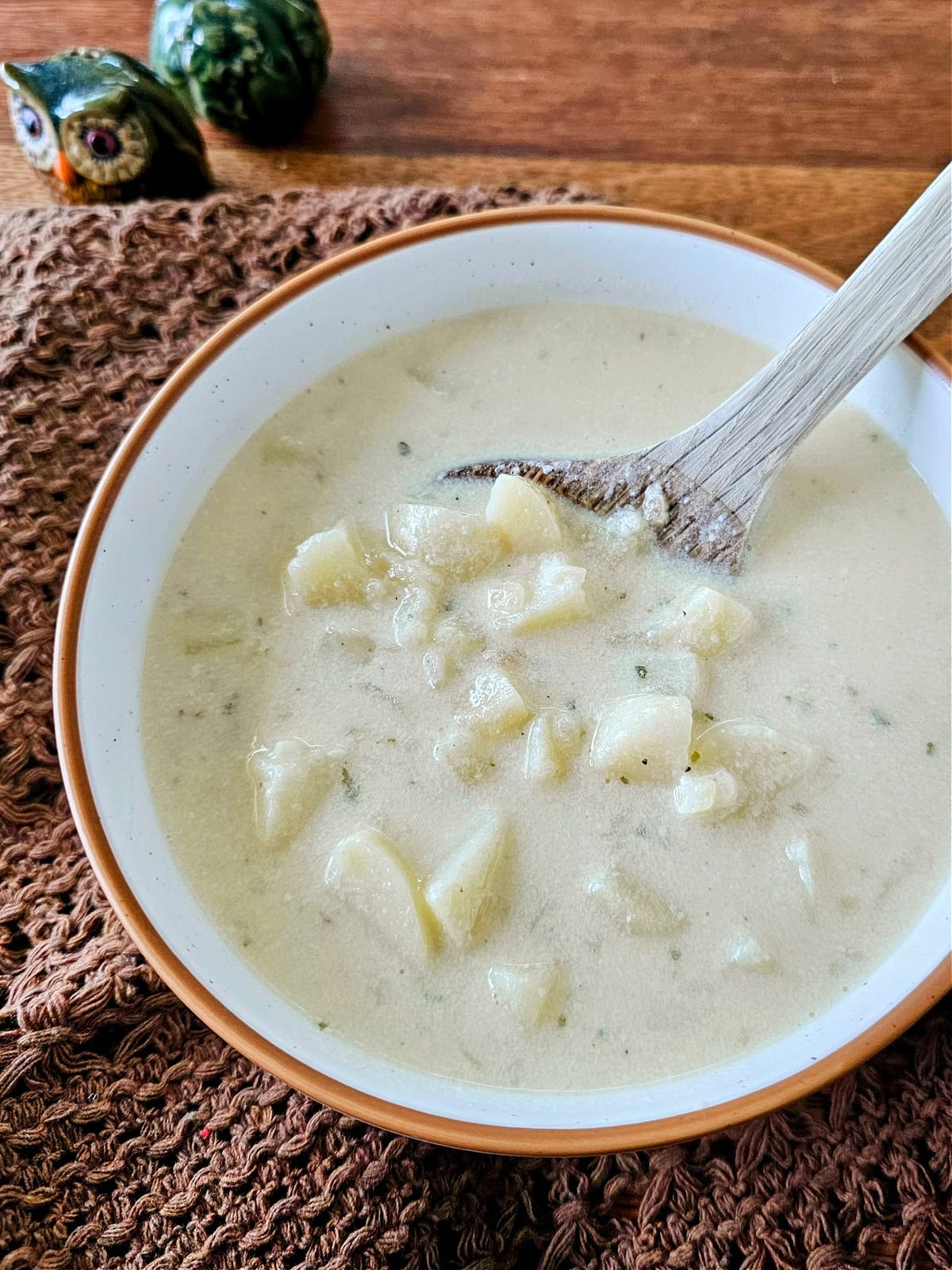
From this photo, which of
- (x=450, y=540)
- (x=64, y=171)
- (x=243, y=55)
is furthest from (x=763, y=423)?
(x=64, y=171)

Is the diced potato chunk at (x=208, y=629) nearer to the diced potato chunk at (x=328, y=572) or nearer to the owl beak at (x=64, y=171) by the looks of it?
the diced potato chunk at (x=328, y=572)

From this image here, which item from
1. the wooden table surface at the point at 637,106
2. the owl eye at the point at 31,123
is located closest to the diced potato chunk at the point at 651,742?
the wooden table surface at the point at 637,106

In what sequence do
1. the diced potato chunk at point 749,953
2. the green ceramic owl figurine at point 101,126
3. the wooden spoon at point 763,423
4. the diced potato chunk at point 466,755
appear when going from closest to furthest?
the diced potato chunk at point 749,953, the diced potato chunk at point 466,755, the wooden spoon at point 763,423, the green ceramic owl figurine at point 101,126

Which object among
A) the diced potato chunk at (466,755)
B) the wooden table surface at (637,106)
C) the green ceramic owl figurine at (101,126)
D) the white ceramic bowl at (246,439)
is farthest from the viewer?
the wooden table surface at (637,106)

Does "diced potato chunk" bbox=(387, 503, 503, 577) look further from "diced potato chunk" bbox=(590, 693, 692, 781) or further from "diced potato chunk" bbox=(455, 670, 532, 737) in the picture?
"diced potato chunk" bbox=(590, 693, 692, 781)

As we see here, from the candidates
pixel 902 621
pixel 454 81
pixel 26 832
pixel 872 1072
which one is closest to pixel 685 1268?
pixel 872 1072

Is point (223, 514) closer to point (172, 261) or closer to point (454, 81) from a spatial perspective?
point (172, 261)
